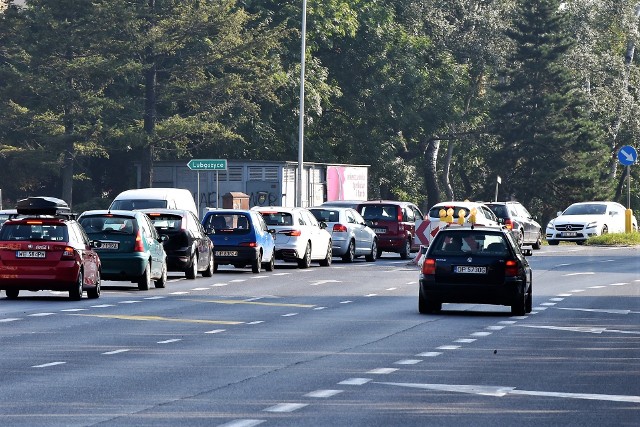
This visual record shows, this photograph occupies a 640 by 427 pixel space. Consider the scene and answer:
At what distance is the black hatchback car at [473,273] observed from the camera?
2472 cm

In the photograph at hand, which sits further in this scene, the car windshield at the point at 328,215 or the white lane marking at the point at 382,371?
the car windshield at the point at 328,215

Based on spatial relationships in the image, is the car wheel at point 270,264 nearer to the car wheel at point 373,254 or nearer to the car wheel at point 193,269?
the car wheel at point 193,269

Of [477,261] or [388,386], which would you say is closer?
[388,386]

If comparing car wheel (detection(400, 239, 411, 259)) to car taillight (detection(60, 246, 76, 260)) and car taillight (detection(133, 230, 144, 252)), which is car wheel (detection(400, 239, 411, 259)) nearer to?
car taillight (detection(133, 230, 144, 252))

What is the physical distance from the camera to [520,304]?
82.6 ft

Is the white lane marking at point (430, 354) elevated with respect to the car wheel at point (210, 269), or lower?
lower

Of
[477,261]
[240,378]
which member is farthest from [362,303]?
[240,378]

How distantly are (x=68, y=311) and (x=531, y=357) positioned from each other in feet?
29.6

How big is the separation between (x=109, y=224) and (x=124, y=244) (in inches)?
31.1

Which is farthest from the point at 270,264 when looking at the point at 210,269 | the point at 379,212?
the point at 379,212

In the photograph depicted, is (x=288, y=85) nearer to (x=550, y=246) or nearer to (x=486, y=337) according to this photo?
(x=550, y=246)

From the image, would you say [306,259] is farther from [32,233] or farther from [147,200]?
[32,233]

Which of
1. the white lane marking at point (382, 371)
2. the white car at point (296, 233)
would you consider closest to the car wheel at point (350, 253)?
the white car at point (296, 233)

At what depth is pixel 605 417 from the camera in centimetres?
1223
